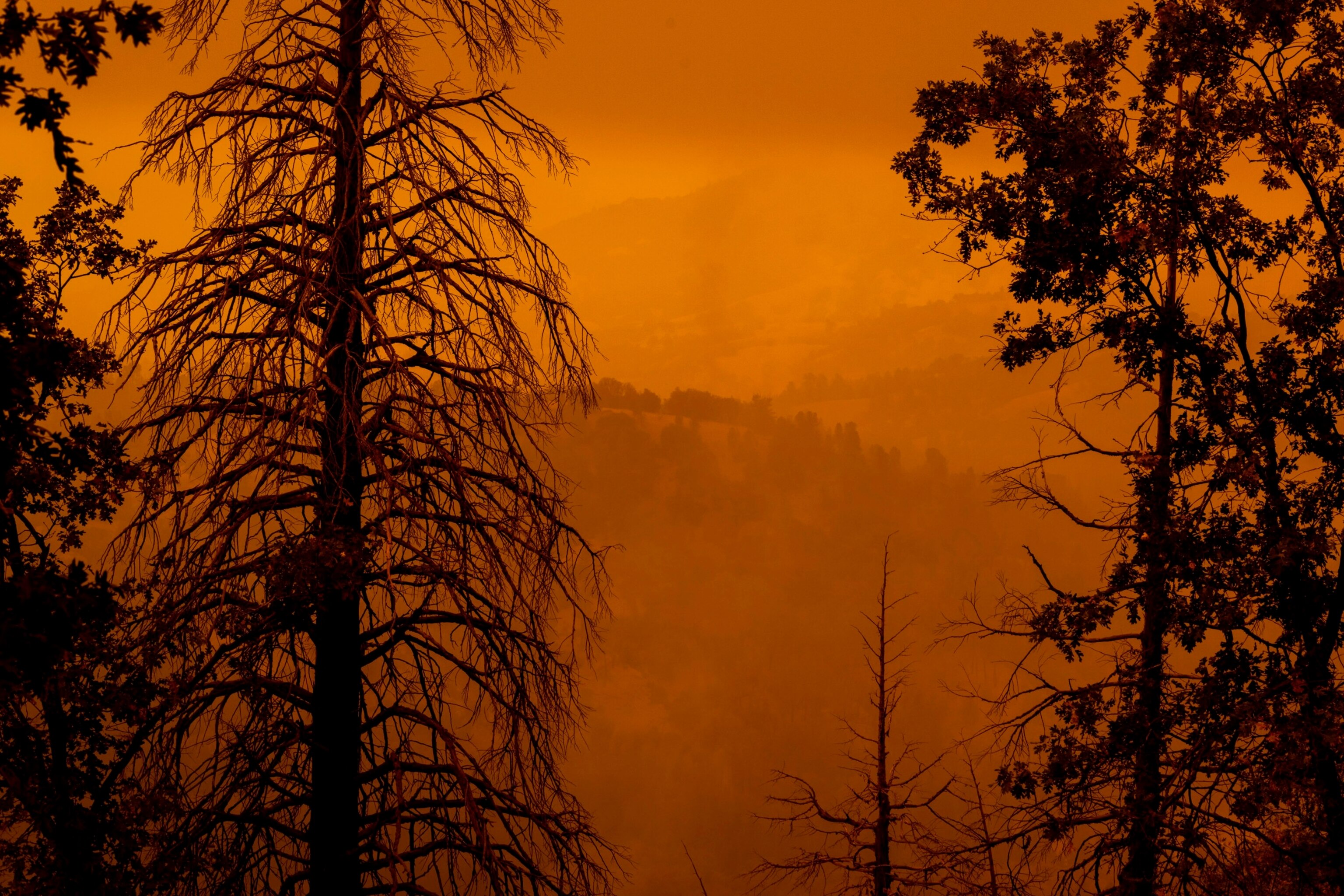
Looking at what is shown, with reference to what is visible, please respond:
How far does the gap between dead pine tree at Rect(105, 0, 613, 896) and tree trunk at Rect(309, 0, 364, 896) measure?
0.02 m

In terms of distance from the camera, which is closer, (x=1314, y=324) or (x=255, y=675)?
(x=255, y=675)

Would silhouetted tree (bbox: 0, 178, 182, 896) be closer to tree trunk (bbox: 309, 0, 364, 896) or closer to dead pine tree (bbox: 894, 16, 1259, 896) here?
tree trunk (bbox: 309, 0, 364, 896)

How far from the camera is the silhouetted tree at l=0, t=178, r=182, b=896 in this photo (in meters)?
5.50

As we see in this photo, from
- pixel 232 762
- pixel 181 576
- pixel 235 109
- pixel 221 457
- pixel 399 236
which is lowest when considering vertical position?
pixel 232 762

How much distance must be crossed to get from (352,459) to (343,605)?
3.05ft

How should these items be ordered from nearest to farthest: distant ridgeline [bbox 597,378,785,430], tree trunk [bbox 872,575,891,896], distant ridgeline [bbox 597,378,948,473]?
tree trunk [bbox 872,575,891,896]
distant ridgeline [bbox 597,378,785,430]
distant ridgeline [bbox 597,378,948,473]

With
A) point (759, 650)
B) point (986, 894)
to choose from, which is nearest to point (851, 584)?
point (759, 650)

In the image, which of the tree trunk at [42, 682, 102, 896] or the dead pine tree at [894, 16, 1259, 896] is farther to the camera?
the dead pine tree at [894, 16, 1259, 896]

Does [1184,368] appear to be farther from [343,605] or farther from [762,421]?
[762,421]

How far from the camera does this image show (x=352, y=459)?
6676mm

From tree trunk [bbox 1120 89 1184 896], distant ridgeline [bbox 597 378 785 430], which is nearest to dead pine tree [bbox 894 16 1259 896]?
tree trunk [bbox 1120 89 1184 896]

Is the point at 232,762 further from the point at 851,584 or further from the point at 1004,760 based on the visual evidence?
the point at 851,584

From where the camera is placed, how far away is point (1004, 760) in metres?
10.0

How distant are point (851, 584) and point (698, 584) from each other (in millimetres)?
23559
